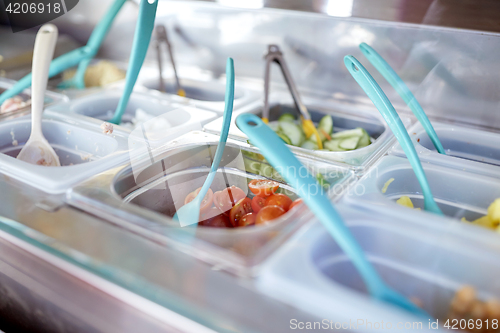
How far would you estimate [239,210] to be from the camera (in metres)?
0.88

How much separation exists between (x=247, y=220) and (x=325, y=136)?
1.64 ft

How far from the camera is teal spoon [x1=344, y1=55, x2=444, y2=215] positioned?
79 cm

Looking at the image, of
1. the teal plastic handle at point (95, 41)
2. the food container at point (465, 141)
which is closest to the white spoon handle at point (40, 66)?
the teal plastic handle at point (95, 41)

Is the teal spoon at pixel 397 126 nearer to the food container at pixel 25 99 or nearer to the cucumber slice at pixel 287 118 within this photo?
the cucumber slice at pixel 287 118

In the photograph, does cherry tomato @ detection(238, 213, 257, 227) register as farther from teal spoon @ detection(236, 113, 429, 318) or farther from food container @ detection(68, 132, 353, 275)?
teal spoon @ detection(236, 113, 429, 318)

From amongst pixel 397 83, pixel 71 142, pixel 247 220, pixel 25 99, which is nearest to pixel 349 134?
pixel 397 83

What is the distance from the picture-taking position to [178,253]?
0.62 m

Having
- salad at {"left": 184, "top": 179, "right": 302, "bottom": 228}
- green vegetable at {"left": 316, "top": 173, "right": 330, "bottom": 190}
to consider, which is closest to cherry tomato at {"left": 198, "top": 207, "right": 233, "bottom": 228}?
salad at {"left": 184, "top": 179, "right": 302, "bottom": 228}

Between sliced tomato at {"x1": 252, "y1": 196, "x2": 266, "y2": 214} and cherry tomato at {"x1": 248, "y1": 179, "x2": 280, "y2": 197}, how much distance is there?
0.02m

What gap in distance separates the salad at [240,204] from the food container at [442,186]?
165mm

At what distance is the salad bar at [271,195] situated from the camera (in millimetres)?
558

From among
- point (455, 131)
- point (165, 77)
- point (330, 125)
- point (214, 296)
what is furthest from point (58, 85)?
point (455, 131)

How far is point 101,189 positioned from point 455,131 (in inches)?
36.8

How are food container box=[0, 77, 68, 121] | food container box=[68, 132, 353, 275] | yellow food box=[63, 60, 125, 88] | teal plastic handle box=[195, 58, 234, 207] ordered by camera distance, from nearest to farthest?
1. food container box=[68, 132, 353, 275]
2. teal plastic handle box=[195, 58, 234, 207]
3. food container box=[0, 77, 68, 121]
4. yellow food box=[63, 60, 125, 88]
